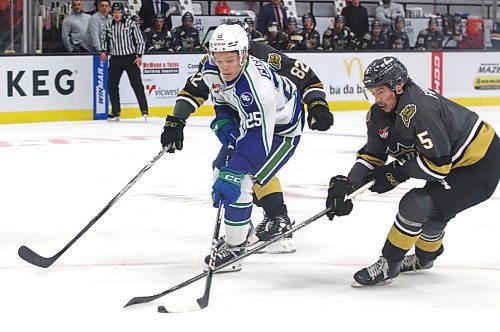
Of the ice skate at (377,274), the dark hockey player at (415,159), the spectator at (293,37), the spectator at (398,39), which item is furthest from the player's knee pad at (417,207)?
the spectator at (398,39)

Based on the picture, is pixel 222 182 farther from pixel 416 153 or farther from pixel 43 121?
pixel 43 121

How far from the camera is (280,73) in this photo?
4891mm

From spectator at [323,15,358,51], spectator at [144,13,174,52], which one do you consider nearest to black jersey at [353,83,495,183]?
spectator at [144,13,174,52]

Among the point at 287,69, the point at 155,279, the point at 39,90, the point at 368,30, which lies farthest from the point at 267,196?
the point at 368,30

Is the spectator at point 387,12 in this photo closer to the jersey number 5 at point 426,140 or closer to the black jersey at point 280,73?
the black jersey at point 280,73

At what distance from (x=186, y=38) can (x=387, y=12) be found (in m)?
4.59

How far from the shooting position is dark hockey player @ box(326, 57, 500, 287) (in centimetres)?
383

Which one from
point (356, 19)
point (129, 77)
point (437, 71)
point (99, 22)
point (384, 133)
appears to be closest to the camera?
point (384, 133)

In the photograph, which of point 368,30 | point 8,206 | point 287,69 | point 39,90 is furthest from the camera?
point 368,30

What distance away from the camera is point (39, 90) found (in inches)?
477

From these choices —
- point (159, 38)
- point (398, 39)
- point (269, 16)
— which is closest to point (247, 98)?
point (159, 38)

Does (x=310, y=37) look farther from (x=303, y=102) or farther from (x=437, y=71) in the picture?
(x=303, y=102)

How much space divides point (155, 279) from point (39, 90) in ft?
26.9

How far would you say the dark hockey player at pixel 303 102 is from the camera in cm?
466
